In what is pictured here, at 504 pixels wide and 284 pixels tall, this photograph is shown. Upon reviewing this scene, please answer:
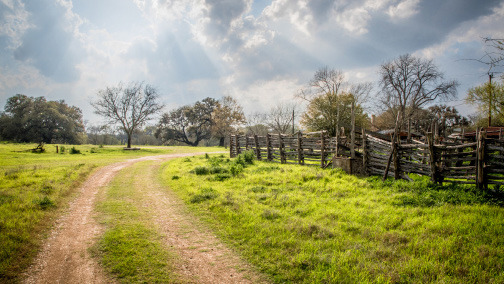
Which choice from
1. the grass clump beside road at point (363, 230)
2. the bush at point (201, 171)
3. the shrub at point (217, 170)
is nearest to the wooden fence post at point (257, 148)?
the shrub at point (217, 170)

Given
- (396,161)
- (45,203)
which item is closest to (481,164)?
(396,161)

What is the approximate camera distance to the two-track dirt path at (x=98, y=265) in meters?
3.27

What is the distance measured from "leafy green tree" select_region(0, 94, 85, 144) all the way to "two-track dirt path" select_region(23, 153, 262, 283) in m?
52.1

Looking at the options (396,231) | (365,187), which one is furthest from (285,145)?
(396,231)

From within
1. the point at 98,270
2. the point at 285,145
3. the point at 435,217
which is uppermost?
the point at 285,145

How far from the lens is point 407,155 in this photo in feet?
28.2

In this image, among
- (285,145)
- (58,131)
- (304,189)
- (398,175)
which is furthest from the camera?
(58,131)

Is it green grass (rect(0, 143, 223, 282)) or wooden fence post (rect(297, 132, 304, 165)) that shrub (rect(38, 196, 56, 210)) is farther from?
wooden fence post (rect(297, 132, 304, 165))

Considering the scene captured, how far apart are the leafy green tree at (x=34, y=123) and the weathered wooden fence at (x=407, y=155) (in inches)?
1925

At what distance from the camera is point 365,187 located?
820cm

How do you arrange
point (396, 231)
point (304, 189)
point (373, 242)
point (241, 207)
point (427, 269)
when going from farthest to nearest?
1. point (304, 189)
2. point (241, 207)
3. point (396, 231)
4. point (373, 242)
5. point (427, 269)

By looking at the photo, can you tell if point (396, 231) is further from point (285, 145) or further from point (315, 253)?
point (285, 145)

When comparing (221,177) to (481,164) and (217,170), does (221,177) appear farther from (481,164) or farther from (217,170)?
(481,164)

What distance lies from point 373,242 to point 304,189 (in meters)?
3.84
